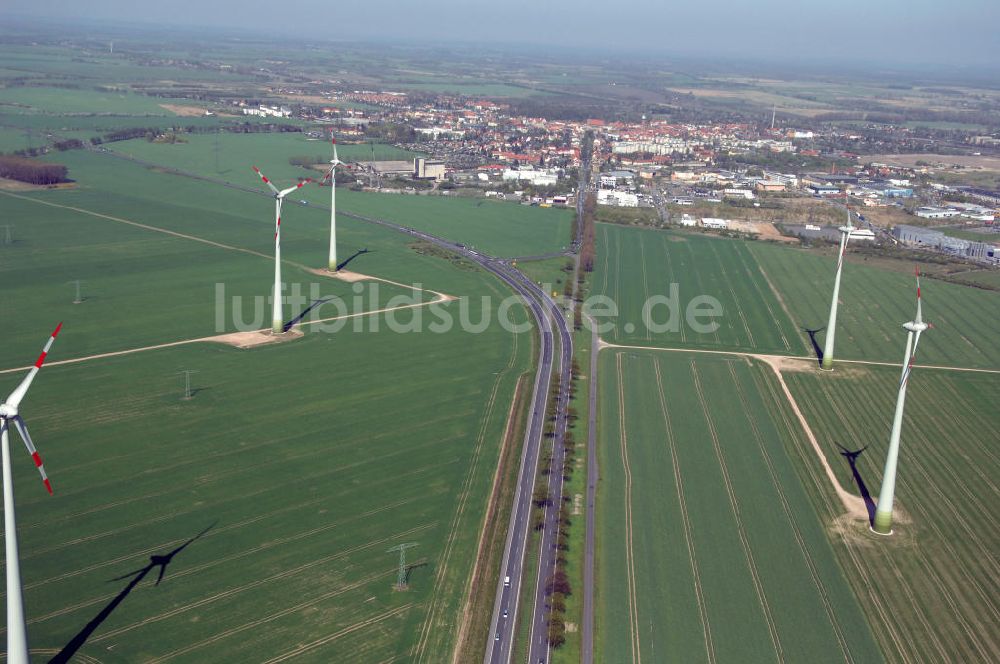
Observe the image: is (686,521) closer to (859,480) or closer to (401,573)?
(859,480)

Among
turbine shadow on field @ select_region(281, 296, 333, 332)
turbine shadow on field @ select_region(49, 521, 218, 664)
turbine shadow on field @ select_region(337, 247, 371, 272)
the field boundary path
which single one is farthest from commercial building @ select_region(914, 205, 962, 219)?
turbine shadow on field @ select_region(49, 521, 218, 664)

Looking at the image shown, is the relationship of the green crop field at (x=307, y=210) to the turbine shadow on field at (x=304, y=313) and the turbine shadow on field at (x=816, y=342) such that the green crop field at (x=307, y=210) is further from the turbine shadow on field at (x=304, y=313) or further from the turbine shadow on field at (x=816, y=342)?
the turbine shadow on field at (x=816, y=342)

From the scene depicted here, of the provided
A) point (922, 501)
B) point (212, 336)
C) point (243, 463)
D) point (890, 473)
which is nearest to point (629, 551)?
point (890, 473)

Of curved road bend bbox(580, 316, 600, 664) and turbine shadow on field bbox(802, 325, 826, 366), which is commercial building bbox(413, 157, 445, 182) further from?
curved road bend bbox(580, 316, 600, 664)

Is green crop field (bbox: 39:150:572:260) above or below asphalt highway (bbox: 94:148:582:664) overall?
above

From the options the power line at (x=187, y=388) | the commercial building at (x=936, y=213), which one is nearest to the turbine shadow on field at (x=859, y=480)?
the power line at (x=187, y=388)
